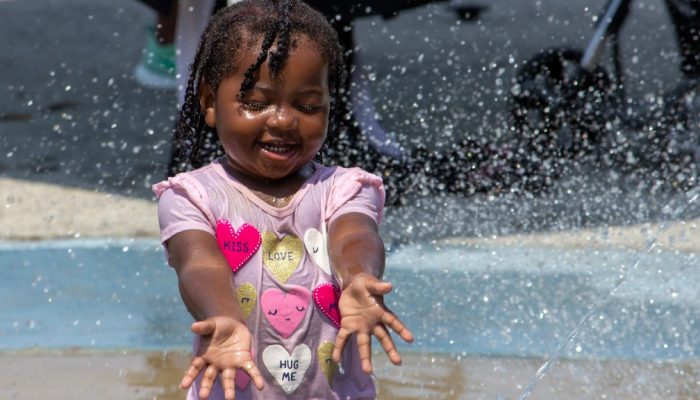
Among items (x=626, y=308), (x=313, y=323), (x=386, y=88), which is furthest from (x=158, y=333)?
(x=386, y=88)

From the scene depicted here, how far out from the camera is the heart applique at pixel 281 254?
2277 millimetres

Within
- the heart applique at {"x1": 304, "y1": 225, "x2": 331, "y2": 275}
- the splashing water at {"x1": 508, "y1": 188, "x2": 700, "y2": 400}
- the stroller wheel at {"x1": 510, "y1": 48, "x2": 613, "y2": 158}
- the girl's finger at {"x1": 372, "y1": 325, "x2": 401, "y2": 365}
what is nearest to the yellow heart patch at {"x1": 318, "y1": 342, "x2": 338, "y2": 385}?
the heart applique at {"x1": 304, "y1": 225, "x2": 331, "y2": 275}

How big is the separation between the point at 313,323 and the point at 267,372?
0.41ft

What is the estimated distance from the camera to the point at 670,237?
5387 mm

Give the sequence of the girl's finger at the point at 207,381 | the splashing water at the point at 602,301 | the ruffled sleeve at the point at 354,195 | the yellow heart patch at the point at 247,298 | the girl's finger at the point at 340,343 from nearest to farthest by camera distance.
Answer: the girl's finger at the point at 207,381
the girl's finger at the point at 340,343
the yellow heart patch at the point at 247,298
the ruffled sleeve at the point at 354,195
the splashing water at the point at 602,301

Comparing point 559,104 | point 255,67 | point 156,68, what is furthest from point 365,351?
point 156,68

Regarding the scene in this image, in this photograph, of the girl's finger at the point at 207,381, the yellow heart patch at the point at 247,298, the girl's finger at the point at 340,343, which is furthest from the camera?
the yellow heart patch at the point at 247,298

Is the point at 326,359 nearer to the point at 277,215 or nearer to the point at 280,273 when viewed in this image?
the point at 280,273

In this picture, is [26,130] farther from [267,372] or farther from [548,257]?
[267,372]

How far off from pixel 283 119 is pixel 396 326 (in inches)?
20.3

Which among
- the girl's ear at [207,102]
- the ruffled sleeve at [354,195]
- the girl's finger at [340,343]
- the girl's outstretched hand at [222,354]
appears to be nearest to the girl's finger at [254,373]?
the girl's outstretched hand at [222,354]

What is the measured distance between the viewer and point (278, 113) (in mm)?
2254

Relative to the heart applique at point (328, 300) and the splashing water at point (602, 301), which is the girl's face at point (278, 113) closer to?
the heart applique at point (328, 300)

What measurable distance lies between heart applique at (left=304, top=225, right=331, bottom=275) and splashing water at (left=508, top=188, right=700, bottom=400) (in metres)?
1.34
